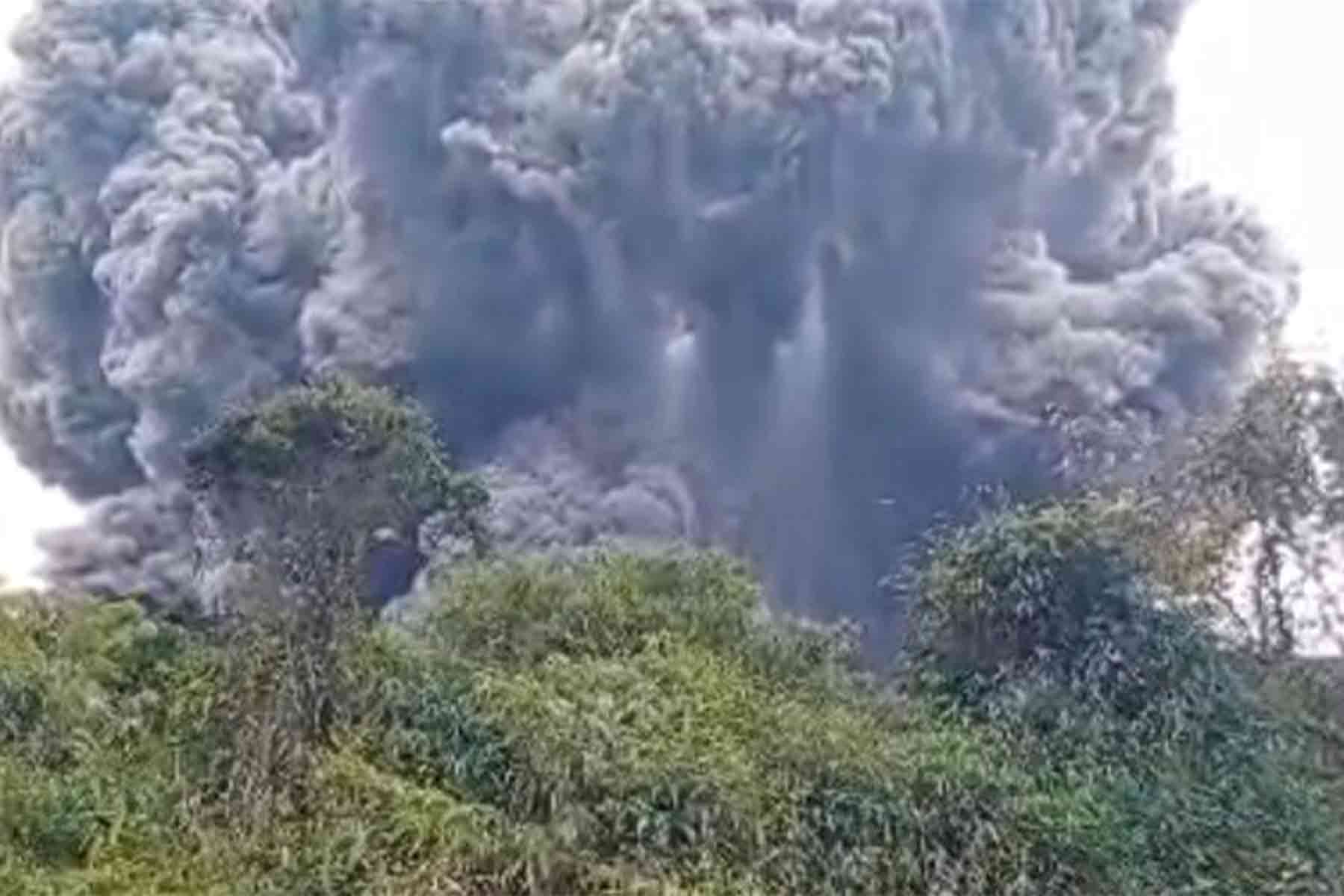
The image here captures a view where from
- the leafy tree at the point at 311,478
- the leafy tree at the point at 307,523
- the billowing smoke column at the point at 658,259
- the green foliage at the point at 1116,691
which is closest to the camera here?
the leafy tree at the point at 307,523

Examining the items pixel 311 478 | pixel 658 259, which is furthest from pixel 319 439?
pixel 658 259

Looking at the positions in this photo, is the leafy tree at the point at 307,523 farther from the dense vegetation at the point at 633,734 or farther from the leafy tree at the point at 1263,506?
the leafy tree at the point at 1263,506

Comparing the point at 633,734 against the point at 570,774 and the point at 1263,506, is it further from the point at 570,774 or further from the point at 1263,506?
the point at 1263,506

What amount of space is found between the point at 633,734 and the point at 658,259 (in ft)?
40.2

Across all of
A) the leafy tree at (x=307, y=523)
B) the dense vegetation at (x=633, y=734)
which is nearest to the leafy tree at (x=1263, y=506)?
the dense vegetation at (x=633, y=734)

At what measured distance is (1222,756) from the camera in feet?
41.4

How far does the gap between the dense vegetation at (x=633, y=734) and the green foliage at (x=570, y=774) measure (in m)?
0.02

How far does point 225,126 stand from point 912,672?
12085 millimetres

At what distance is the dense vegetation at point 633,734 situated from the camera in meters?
10.2

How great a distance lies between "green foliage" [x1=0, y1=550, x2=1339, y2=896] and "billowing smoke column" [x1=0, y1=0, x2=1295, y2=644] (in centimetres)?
870

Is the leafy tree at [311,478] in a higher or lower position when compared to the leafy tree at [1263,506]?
lower

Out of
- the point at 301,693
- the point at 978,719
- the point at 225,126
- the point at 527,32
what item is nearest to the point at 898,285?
the point at 527,32

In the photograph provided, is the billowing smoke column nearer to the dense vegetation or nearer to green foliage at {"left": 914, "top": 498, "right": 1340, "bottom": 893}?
green foliage at {"left": 914, "top": 498, "right": 1340, "bottom": 893}

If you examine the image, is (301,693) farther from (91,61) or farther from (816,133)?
(91,61)
